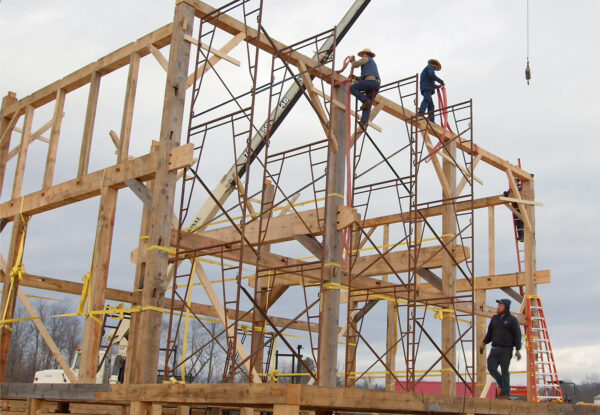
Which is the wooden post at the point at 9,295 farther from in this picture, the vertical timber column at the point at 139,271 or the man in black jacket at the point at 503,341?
the man in black jacket at the point at 503,341

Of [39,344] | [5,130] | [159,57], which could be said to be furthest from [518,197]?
[39,344]

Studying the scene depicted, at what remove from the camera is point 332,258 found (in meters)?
12.7

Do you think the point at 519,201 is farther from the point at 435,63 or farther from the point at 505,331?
the point at 505,331

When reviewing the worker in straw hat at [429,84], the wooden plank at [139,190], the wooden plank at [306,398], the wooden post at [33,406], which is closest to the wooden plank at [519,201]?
the worker in straw hat at [429,84]

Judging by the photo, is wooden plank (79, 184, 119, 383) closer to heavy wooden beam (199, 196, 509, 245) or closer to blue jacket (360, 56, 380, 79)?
heavy wooden beam (199, 196, 509, 245)

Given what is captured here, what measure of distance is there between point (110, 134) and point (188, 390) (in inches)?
319

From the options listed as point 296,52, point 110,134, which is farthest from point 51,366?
point 296,52

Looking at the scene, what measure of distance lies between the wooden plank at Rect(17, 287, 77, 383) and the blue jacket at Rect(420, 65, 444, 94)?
9551 millimetres

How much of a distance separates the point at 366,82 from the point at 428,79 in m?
3.00

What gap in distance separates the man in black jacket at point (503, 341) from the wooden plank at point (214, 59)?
6037mm

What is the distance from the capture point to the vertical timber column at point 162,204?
10406 mm

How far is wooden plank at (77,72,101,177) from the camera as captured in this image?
512 inches

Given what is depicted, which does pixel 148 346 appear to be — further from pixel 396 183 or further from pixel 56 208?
pixel 396 183

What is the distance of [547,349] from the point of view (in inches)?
696
